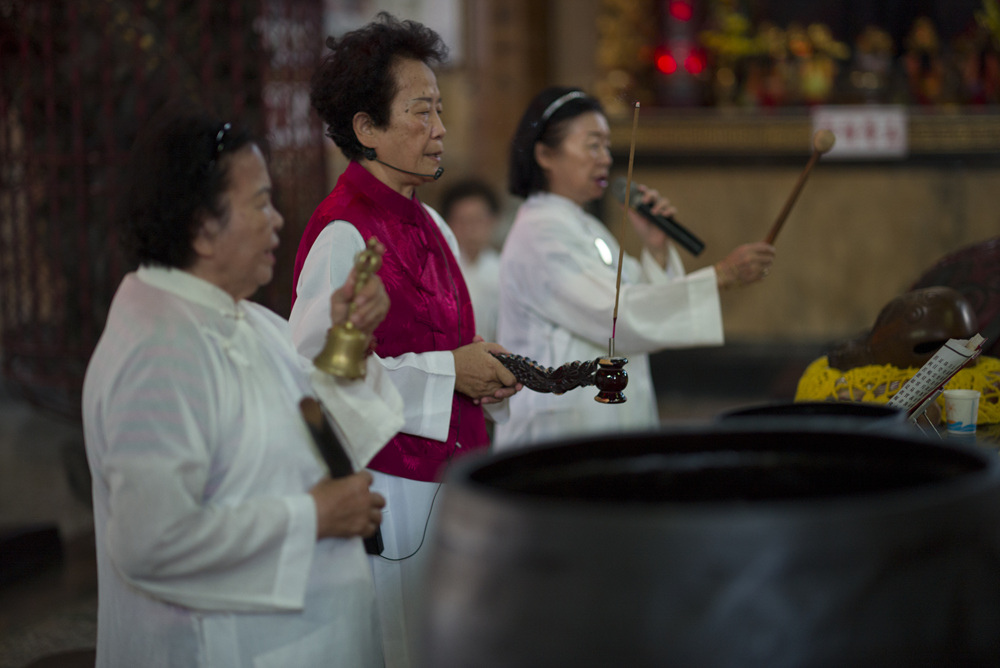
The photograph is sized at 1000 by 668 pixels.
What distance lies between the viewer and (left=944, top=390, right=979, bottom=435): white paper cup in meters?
1.95

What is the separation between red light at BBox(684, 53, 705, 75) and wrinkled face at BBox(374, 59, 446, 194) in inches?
176

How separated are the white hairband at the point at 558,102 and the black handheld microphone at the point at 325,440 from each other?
1.58 meters

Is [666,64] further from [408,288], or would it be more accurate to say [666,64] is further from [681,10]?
[408,288]

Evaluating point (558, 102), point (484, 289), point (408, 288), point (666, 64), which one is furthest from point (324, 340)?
point (666, 64)

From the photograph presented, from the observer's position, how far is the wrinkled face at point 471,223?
4.92 m

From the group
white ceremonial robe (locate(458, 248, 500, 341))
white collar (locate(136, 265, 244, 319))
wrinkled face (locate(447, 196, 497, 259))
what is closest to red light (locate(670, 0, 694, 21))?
wrinkled face (locate(447, 196, 497, 259))

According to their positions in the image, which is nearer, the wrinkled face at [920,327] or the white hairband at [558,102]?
the wrinkled face at [920,327]

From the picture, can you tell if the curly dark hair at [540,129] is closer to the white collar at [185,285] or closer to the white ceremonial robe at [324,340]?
the white ceremonial robe at [324,340]

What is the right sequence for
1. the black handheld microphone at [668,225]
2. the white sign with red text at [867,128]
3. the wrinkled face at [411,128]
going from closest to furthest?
the wrinkled face at [411,128] → the black handheld microphone at [668,225] → the white sign with red text at [867,128]

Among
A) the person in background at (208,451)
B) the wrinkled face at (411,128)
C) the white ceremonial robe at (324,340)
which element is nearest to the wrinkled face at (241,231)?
the person in background at (208,451)

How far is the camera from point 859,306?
250 inches

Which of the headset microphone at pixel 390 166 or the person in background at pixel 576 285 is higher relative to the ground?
the headset microphone at pixel 390 166

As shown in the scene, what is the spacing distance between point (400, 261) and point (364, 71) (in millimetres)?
398

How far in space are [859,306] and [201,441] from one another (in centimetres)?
560
